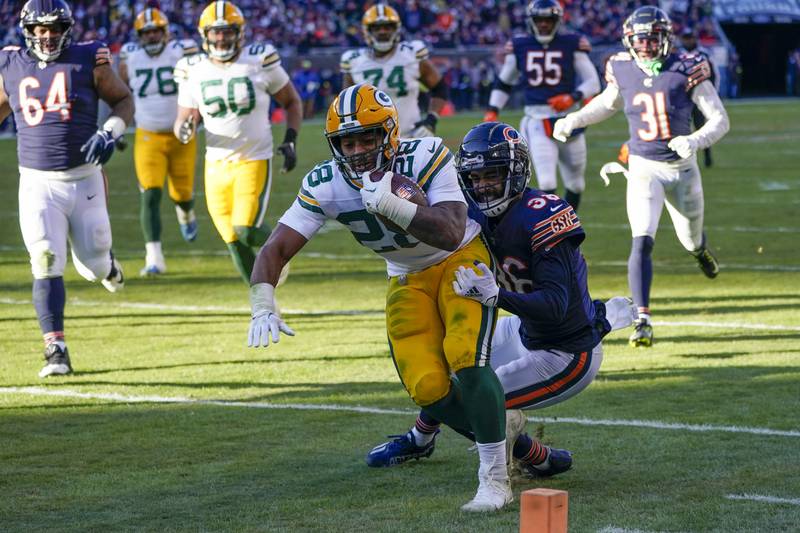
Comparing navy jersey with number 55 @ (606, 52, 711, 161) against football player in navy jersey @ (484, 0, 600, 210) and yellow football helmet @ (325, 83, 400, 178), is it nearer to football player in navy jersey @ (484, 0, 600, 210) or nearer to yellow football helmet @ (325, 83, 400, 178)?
football player in navy jersey @ (484, 0, 600, 210)

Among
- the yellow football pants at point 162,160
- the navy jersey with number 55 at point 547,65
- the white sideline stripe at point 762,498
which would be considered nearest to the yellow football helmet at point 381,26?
the navy jersey with number 55 at point 547,65

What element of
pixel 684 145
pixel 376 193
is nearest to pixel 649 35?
pixel 684 145

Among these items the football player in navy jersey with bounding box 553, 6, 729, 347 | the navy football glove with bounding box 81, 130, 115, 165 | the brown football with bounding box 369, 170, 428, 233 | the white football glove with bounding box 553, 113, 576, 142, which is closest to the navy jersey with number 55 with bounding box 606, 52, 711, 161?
the football player in navy jersey with bounding box 553, 6, 729, 347

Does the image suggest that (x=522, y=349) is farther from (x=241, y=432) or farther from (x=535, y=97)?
(x=535, y=97)

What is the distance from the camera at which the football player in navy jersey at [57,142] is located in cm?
688

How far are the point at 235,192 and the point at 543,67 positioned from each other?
336 centimetres

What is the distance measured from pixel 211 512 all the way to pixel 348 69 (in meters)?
6.54

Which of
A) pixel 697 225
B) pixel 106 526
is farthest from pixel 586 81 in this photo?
pixel 106 526

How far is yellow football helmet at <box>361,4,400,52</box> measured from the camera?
401 inches

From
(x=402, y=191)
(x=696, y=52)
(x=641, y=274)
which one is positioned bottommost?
(x=641, y=274)

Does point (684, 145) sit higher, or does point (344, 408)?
point (684, 145)

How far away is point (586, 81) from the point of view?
1056cm

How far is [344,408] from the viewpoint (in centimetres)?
593

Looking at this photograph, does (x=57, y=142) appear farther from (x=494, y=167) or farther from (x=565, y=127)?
(x=494, y=167)
